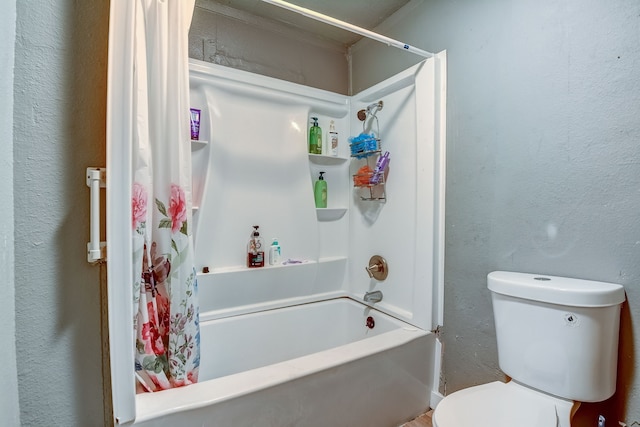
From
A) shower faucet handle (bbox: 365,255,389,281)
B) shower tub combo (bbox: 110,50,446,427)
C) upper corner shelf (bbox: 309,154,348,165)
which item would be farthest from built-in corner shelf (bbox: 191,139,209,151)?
shower faucet handle (bbox: 365,255,389,281)

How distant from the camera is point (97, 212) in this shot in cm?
82

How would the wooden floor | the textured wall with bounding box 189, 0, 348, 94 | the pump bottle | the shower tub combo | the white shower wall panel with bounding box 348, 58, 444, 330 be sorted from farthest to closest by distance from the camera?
the pump bottle
the textured wall with bounding box 189, 0, 348, 94
the white shower wall panel with bounding box 348, 58, 444, 330
the wooden floor
the shower tub combo

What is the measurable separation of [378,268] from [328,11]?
1630 millimetres

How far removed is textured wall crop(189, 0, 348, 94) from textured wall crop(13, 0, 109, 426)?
1.03m

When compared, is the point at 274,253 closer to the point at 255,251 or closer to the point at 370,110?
the point at 255,251

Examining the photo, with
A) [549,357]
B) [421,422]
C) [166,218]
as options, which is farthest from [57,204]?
[421,422]

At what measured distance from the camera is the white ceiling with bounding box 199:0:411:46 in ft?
6.00

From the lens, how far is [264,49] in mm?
2008

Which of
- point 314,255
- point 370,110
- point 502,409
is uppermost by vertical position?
point 370,110

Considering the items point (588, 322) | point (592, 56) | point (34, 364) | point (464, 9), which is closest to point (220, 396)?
point (34, 364)

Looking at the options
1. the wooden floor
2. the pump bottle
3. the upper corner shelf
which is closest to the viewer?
the wooden floor

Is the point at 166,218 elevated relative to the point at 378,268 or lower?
elevated

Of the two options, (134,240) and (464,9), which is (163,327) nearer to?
(134,240)

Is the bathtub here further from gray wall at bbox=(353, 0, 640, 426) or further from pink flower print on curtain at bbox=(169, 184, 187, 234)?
pink flower print on curtain at bbox=(169, 184, 187, 234)
